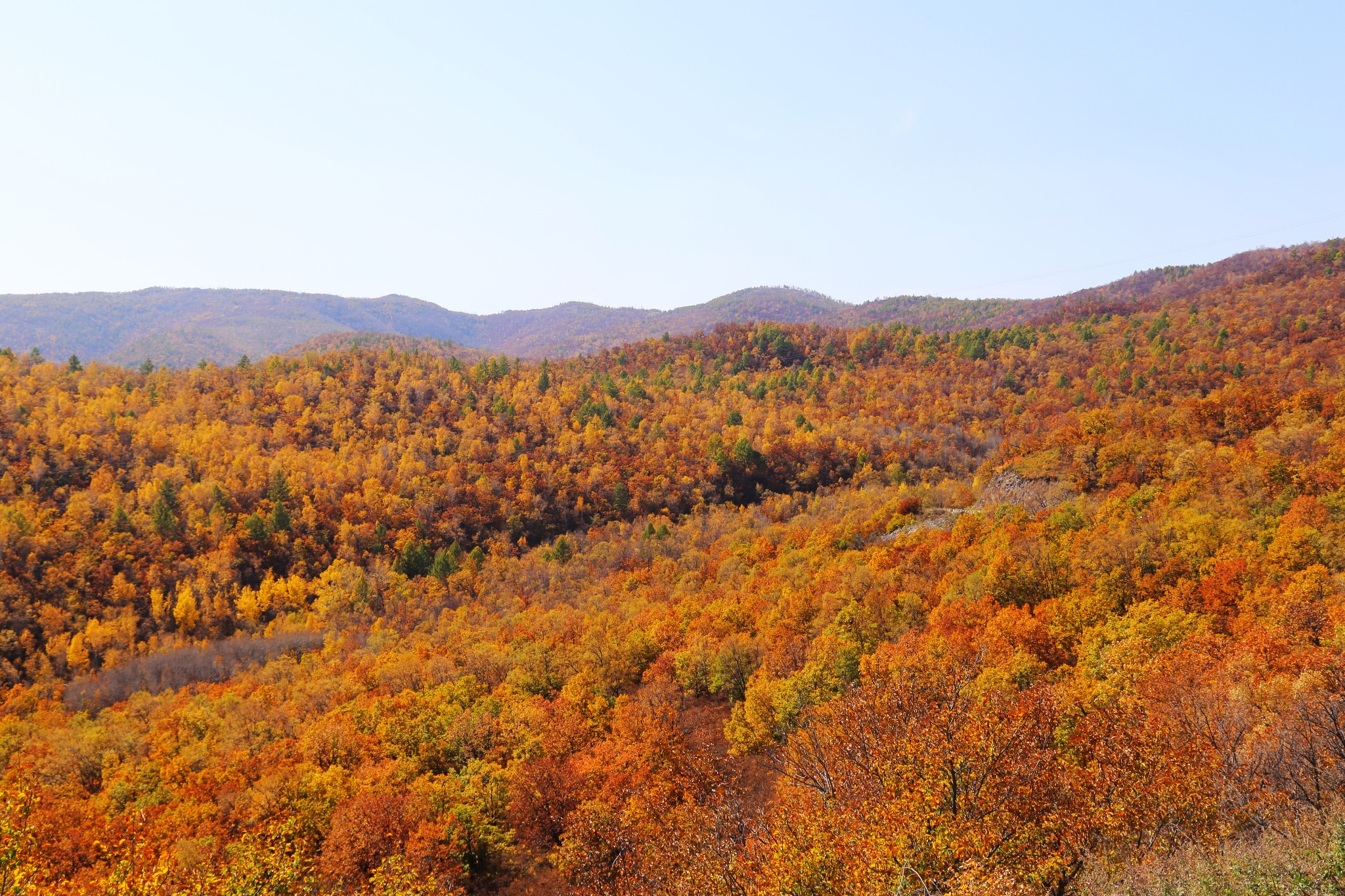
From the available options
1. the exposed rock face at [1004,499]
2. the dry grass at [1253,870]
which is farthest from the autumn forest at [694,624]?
the exposed rock face at [1004,499]

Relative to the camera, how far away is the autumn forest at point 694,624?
25266 mm

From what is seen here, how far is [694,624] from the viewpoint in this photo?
78.3m

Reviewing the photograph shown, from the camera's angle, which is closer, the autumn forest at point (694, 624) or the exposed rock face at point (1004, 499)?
the autumn forest at point (694, 624)

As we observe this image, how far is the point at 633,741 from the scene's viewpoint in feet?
175

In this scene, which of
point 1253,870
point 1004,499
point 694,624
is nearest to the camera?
point 1253,870

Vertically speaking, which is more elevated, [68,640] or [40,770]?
[40,770]

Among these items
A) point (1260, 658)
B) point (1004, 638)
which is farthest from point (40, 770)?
point (1260, 658)

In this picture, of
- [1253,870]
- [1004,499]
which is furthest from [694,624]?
[1253,870]

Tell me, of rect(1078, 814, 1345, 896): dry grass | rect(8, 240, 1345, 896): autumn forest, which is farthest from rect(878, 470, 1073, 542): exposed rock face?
rect(1078, 814, 1345, 896): dry grass

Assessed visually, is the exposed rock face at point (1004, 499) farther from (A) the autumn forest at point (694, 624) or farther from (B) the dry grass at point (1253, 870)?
(B) the dry grass at point (1253, 870)

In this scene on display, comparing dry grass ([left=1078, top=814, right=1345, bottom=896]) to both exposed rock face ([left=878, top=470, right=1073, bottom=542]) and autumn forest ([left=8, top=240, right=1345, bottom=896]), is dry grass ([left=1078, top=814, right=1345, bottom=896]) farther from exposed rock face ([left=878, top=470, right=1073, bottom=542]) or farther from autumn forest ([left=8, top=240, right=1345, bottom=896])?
exposed rock face ([left=878, top=470, right=1073, bottom=542])

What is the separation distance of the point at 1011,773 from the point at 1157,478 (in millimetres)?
82101

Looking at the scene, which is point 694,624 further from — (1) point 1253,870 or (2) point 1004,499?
(1) point 1253,870

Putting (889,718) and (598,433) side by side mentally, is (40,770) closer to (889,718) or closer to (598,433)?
(889,718)
